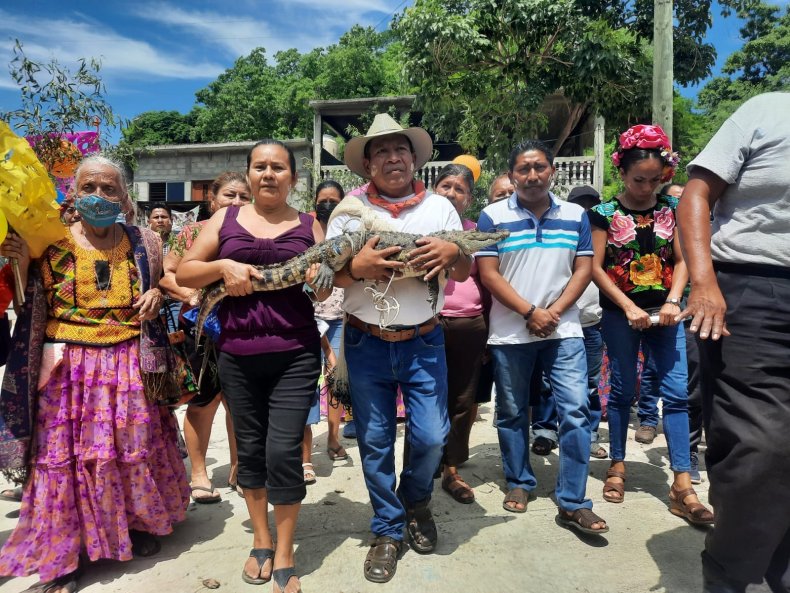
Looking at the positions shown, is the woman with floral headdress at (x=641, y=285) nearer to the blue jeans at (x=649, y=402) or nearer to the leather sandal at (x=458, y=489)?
the leather sandal at (x=458, y=489)

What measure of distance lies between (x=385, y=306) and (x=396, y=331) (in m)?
0.15

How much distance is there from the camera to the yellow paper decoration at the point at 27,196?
7.76 feet

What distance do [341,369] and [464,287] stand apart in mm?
1148

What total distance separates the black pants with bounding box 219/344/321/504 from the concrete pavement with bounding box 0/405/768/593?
19.4 inches

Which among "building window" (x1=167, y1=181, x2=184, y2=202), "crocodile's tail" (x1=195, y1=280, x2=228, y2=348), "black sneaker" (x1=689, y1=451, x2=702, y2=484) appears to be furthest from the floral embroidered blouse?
"building window" (x1=167, y1=181, x2=184, y2=202)

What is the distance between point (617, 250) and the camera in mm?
3512

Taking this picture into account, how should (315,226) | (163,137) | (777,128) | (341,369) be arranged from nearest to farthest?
(777,128) < (315,226) < (341,369) < (163,137)

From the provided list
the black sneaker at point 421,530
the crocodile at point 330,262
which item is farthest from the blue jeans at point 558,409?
the crocodile at point 330,262

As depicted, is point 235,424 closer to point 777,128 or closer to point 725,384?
point 725,384

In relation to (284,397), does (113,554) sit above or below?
below

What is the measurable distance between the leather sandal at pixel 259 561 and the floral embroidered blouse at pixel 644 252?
259cm

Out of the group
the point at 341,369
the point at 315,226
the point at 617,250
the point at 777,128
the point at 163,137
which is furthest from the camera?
the point at 163,137

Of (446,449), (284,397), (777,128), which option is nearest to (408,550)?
(446,449)

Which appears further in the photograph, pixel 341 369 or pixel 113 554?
pixel 341 369
